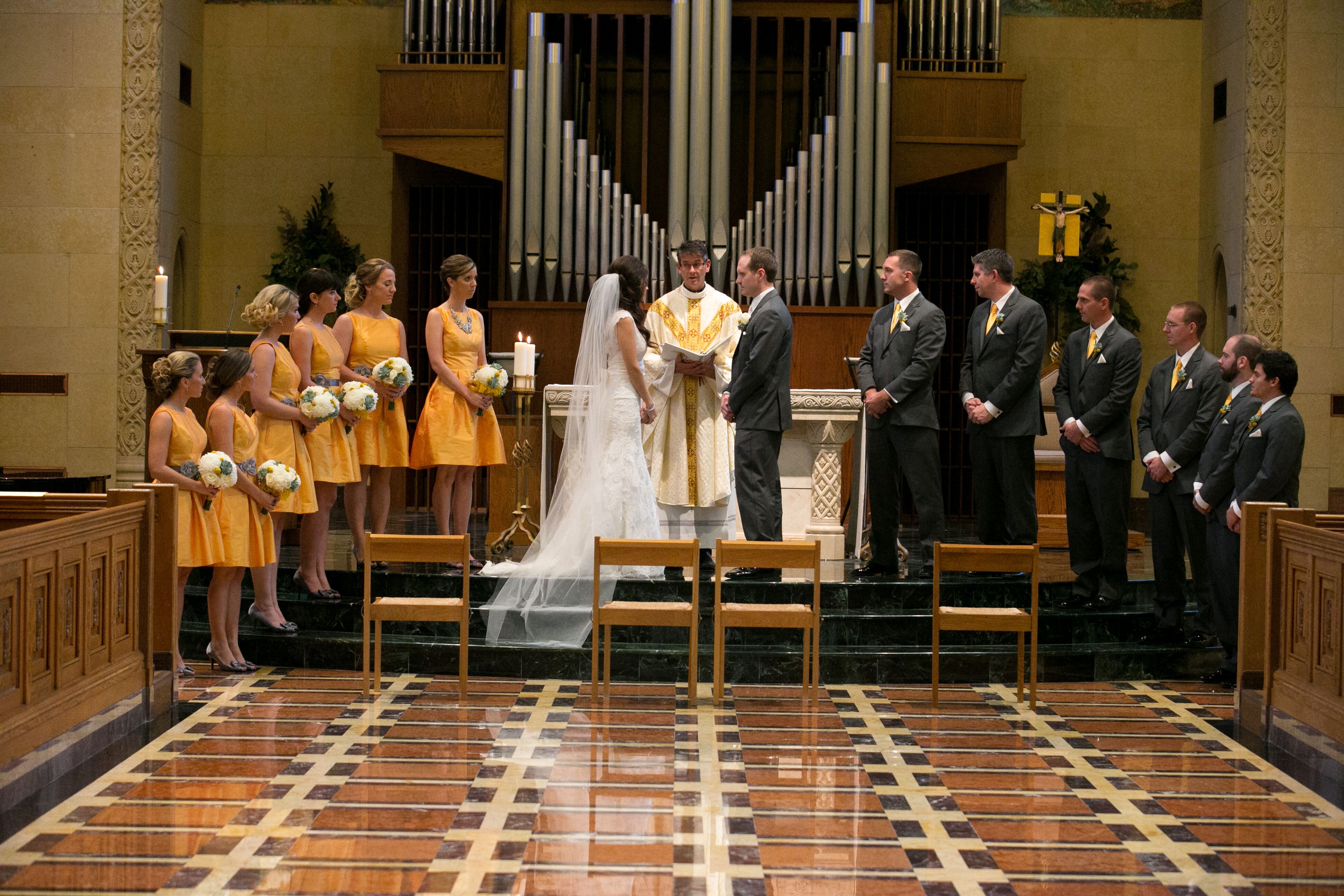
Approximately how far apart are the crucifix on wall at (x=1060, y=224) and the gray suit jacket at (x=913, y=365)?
358 cm

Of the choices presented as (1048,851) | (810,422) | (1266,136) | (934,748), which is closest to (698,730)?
(934,748)

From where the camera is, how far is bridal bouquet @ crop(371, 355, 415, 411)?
691 centimetres

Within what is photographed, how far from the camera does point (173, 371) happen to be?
19.6ft

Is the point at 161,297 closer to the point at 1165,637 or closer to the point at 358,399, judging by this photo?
the point at 358,399

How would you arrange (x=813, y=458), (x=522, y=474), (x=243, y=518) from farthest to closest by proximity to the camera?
(x=813, y=458)
(x=522, y=474)
(x=243, y=518)

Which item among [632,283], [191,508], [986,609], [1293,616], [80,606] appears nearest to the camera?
[80,606]

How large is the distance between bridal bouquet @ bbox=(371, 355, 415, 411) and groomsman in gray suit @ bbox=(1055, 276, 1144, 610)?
336 cm

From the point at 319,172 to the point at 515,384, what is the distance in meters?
5.34

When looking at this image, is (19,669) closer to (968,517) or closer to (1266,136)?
(968,517)

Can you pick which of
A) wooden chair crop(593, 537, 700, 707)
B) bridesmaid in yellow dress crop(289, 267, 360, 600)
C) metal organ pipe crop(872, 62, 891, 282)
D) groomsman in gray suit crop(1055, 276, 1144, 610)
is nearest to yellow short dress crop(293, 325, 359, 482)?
bridesmaid in yellow dress crop(289, 267, 360, 600)

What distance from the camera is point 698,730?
5.50m

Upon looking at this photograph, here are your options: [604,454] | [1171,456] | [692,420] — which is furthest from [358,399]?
[1171,456]

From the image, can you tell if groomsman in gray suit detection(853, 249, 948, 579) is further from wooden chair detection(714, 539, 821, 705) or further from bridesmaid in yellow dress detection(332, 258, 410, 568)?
bridesmaid in yellow dress detection(332, 258, 410, 568)

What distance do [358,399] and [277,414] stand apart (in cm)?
39
